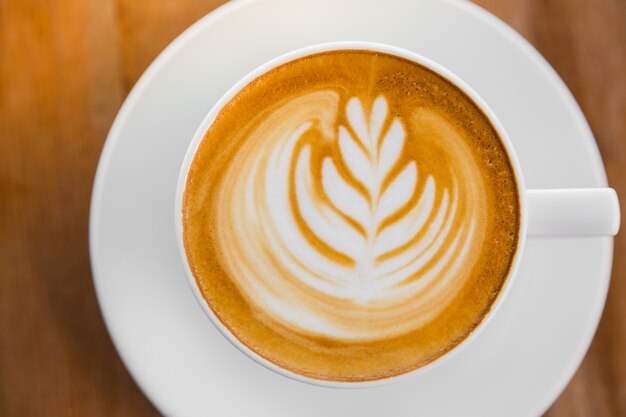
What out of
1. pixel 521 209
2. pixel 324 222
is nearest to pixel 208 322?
pixel 324 222

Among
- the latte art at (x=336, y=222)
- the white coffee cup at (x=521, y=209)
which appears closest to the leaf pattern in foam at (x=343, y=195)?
the latte art at (x=336, y=222)

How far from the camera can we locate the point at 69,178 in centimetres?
117

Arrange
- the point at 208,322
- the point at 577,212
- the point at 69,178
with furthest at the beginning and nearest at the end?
the point at 69,178
the point at 208,322
the point at 577,212

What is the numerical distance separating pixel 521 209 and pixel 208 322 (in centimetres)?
49

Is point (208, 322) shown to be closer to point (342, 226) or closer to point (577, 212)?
point (342, 226)

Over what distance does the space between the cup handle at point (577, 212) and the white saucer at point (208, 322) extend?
13 cm

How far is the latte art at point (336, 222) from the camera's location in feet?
→ 3.08

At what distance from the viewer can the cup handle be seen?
89 cm

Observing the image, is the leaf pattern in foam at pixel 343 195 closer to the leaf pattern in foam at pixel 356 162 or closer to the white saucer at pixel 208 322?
the leaf pattern in foam at pixel 356 162

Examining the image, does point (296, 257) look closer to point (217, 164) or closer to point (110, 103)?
point (217, 164)

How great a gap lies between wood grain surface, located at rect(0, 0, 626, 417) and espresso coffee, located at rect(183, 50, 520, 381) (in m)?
0.35

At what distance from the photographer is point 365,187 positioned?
94 cm

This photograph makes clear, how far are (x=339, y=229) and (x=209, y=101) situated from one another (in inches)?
11.1

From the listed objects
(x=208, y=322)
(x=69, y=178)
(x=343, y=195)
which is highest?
(x=69, y=178)
